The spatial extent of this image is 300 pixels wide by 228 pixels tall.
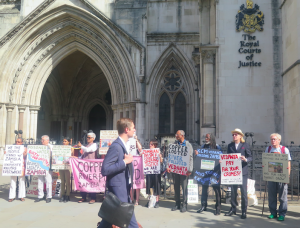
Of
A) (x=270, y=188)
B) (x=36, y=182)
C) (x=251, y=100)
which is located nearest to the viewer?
(x=270, y=188)

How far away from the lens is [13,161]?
25.6 feet

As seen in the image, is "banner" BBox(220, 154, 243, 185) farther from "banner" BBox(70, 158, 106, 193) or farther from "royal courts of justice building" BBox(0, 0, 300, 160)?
"royal courts of justice building" BBox(0, 0, 300, 160)

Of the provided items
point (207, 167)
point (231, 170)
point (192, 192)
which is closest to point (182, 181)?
point (207, 167)

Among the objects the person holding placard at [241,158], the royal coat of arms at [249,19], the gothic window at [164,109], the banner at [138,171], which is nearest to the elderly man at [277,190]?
the person holding placard at [241,158]

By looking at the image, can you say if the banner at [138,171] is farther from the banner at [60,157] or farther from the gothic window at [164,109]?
the gothic window at [164,109]

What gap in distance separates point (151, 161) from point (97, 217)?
198cm

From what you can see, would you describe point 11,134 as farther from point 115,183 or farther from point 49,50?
point 115,183

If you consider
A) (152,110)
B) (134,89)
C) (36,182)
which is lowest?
(36,182)

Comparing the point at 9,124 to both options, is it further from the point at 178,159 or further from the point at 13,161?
the point at 178,159

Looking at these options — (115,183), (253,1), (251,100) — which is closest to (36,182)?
(115,183)

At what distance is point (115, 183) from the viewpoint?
3551mm

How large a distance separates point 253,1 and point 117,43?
7447 mm

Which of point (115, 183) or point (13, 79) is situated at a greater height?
point (13, 79)

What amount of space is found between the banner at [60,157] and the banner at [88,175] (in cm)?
31
